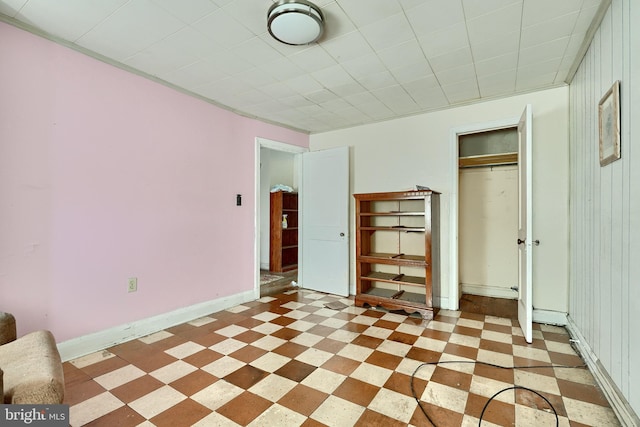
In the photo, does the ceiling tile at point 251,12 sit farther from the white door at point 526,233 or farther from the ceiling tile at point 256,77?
the white door at point 526,233

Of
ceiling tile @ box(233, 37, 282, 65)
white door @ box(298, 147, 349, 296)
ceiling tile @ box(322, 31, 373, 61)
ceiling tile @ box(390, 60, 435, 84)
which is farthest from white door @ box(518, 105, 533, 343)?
ceiling tile @ box(233, 37, 282, 65)

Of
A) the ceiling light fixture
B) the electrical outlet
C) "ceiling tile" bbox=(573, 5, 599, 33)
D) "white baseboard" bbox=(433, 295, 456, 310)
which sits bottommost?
"white baseboard" bbox=(433, 295, 456, 310)

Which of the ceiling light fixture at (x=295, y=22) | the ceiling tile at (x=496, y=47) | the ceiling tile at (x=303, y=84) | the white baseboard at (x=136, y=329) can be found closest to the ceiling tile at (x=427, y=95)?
the ceiling tile at (x=496, y=47)

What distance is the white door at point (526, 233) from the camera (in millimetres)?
2562

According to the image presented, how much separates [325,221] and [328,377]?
2533 mm

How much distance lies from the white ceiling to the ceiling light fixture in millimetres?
72

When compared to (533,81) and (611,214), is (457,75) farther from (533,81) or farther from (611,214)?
(611,214)

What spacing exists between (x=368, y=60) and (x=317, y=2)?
0.82 meters

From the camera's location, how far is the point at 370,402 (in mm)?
1790

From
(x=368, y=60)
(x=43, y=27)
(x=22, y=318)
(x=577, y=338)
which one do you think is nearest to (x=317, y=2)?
(x=368, y=60)

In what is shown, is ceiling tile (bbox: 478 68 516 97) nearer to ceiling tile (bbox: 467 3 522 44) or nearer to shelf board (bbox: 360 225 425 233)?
ceiling tile (bbox: 467 3 522 44)

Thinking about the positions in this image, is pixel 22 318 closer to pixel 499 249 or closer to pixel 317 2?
pixel 317 2

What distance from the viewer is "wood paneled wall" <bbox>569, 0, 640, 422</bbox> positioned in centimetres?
152

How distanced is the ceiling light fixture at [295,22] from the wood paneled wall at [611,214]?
5.62 feet
